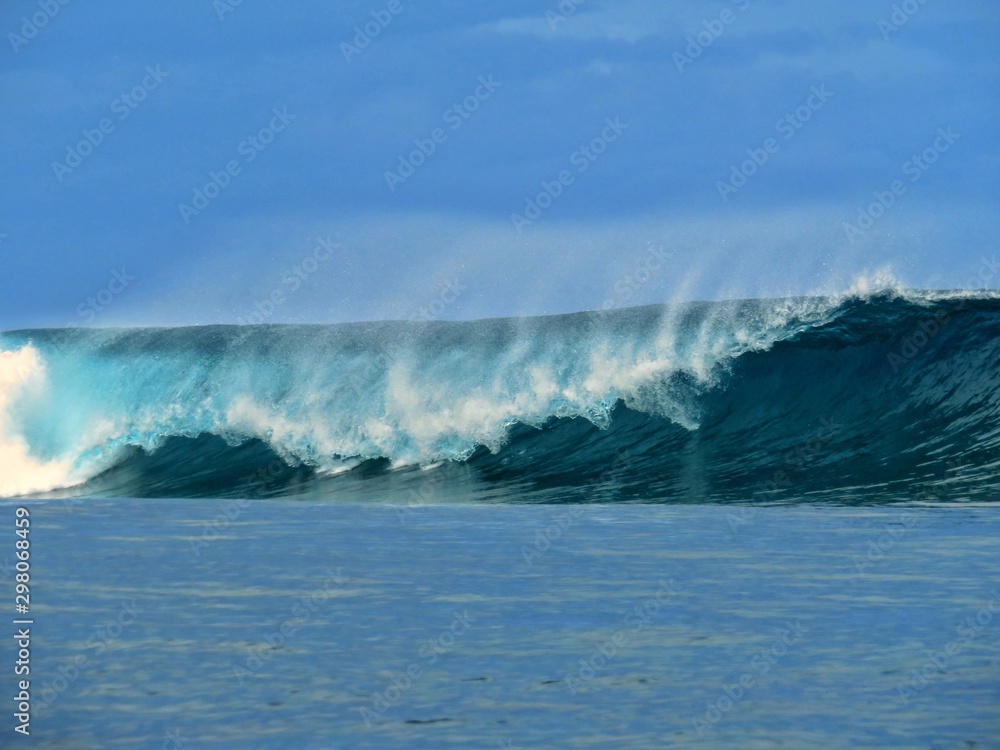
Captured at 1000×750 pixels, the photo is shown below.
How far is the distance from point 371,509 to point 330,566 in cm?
475

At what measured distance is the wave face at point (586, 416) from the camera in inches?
659

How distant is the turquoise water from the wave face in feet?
15.9

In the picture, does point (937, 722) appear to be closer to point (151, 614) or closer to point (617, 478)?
point (151, 614)

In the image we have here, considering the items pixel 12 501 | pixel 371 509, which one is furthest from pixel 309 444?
pixel 371 509

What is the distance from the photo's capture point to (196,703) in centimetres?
601
